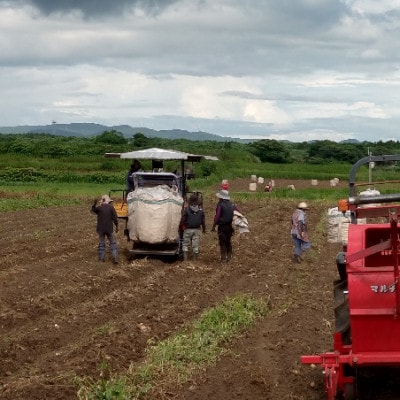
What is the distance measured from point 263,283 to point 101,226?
13.8 ft

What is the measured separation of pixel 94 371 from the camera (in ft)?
28.4

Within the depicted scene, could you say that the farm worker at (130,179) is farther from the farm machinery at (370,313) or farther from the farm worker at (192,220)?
the farm machinery at (370,313)

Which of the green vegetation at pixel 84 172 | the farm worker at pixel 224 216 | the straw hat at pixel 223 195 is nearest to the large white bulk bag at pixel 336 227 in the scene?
the farm worker at pixel 224 216

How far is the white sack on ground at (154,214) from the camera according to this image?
1695cm

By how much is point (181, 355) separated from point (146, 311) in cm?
274

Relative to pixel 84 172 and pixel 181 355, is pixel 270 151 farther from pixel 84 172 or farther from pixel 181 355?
pixel 181 355

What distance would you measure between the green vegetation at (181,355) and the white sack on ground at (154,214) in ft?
15.7

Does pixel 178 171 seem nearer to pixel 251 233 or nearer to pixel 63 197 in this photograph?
pixel 251 233

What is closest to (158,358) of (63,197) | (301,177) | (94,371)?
(94,371)

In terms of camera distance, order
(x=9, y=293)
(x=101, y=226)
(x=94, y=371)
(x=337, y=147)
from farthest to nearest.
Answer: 1. (x=337, y=147)
2. (x=101, y=226)
3. (x=9, y=293)
4. (x=94, y=371)

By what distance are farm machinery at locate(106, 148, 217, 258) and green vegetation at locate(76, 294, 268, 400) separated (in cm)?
481

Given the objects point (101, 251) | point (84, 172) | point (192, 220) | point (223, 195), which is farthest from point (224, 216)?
point (84, 172)

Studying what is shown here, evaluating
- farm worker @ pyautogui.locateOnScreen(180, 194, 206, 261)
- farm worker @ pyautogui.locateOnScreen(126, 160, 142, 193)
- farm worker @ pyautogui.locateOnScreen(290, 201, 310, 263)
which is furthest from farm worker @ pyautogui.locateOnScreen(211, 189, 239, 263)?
farm worker @ pyautogui.locateOnScreen(126, 160, 142, 193)

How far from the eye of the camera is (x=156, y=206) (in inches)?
667
